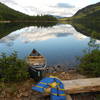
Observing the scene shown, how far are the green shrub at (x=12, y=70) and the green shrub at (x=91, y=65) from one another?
6149mm

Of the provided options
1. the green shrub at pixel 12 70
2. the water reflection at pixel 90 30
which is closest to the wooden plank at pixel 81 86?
the green shrub at pixel 12 70

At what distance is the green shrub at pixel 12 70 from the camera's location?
11.8m

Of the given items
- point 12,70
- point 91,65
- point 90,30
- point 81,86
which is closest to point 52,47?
point 91,65

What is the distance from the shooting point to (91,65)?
45.4 ft

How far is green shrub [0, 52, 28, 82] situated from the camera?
11820 mm

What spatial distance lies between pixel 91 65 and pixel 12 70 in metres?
7.63

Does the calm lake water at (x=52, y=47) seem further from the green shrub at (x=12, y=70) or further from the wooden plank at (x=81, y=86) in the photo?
the wooden plank at (x=81, y=86)

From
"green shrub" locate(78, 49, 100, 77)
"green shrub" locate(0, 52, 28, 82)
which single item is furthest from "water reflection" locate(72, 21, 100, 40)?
"green shrub" locate(0, 52, 28, 82)

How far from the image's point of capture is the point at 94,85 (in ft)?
32.2

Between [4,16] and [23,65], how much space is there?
166801 mm

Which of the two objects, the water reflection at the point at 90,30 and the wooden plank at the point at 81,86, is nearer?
the wooden plank at the point at 81,86

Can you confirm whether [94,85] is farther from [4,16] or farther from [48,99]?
[4,16]

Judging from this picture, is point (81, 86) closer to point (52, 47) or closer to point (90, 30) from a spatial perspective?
point (52, 47)

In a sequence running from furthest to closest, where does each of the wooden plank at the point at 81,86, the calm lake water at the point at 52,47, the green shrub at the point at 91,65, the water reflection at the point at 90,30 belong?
the calm lake water at the point at 52,47 → the water reflection at the point at 90,30 → the green shrub at the point at 91,65 → the wooden plank at the point at 81,86
